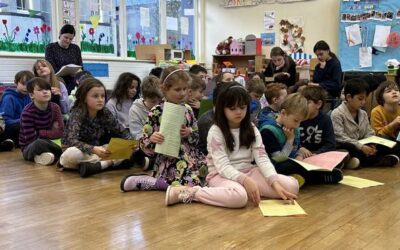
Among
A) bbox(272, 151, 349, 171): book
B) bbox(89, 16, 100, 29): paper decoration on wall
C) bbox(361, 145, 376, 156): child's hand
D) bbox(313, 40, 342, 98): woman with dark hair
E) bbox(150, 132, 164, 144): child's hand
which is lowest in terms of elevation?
bbox(361, 145, 376, 156): child's hand

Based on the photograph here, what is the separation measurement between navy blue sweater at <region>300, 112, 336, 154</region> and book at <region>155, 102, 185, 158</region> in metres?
0.90

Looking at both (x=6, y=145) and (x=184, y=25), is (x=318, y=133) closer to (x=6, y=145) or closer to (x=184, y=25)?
(x=6, y=145)

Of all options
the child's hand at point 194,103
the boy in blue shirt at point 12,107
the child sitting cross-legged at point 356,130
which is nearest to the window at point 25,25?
the boy in blue shirt at point 12,107

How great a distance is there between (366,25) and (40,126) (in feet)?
14.6

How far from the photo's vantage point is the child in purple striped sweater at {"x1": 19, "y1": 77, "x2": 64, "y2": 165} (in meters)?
2.73

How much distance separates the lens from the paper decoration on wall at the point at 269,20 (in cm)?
620

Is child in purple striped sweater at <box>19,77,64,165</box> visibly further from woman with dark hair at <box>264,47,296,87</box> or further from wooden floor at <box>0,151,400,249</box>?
woman with dark hair at <box>264,47,296,87</box>

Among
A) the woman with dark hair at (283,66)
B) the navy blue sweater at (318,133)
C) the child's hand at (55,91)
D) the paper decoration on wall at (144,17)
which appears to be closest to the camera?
the navy blue sweater at (318,133)

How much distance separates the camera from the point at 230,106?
178cm

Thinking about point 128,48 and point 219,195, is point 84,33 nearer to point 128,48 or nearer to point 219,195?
point 128,48

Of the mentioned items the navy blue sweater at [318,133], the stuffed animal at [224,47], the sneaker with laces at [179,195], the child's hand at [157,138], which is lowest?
the sneaker with laces at [179,195]

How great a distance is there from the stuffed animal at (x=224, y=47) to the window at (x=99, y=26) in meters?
1.69

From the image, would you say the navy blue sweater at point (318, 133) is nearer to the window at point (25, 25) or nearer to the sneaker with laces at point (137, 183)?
the sneaker with laces at point (137, 183)

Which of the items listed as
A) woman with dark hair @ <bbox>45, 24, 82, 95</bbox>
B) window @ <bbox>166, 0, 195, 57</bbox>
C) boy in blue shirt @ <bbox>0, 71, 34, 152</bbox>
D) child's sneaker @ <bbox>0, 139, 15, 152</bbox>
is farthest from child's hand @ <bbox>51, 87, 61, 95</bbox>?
window @ <bbox>166, 0, 195, 57</bbox>
